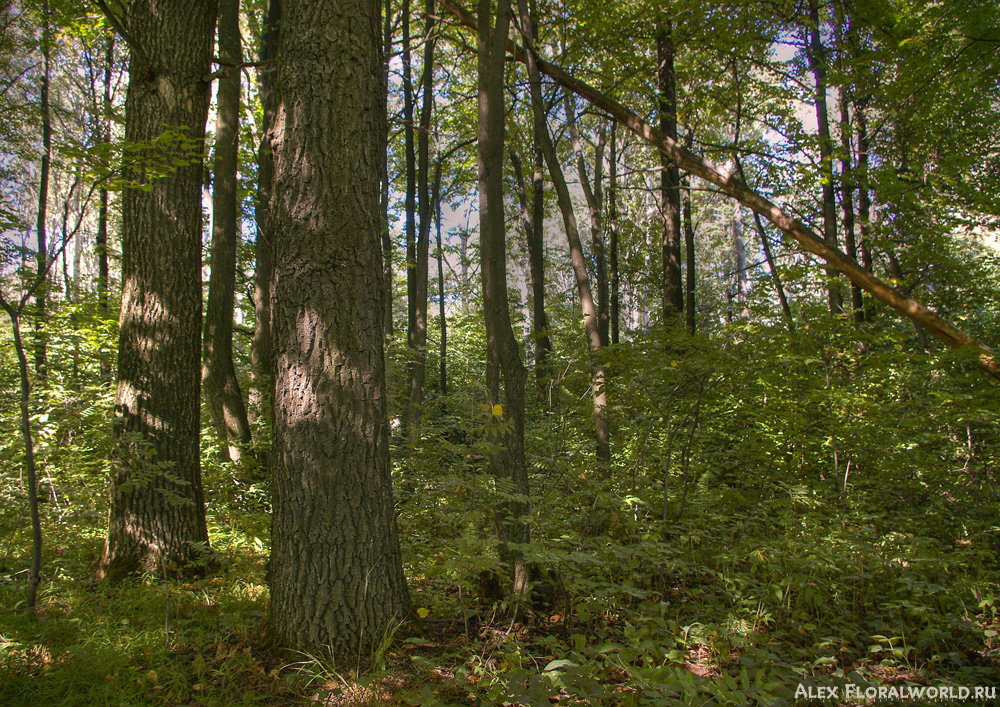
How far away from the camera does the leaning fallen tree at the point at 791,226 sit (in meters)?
3.94

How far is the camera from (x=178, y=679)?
8.57 ft

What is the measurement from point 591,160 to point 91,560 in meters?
19.6

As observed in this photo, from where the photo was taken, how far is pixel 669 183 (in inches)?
369

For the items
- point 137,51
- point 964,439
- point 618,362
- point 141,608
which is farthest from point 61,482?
point 964,439

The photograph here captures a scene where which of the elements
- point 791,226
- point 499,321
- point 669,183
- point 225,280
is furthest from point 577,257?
point 225,280

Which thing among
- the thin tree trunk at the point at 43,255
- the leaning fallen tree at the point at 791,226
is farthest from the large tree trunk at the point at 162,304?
the leaning fallen tree at the point at 791,226

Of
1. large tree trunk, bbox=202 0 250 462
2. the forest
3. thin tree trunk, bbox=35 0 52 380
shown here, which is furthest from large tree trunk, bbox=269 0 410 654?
large tree trunk, bbox=202 0 250 462

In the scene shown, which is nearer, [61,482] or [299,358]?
[299,358]

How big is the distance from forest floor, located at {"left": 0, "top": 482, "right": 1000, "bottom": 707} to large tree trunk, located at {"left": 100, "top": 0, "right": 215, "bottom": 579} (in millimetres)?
405

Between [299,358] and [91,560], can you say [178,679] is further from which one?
[91,560]

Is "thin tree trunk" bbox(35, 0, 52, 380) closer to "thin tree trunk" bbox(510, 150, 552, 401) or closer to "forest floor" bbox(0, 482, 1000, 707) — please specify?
"forest floor" bbox(0, 482, 1000, 707)

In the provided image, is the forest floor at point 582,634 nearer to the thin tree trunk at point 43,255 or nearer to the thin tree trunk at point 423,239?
the thin tree trunk at point 43,255

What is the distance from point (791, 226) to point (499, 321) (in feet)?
9.21

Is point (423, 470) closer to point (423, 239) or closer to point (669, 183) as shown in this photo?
point (669, 183)
